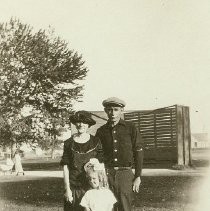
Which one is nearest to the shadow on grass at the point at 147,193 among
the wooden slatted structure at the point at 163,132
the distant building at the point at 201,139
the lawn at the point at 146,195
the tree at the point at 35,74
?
the lawn at the point at 146,195

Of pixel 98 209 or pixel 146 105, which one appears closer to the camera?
pixel 98 209

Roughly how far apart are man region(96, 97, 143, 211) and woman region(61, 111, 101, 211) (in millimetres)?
102

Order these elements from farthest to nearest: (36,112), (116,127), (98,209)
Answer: (36,112) → (116,127) → (98,209)

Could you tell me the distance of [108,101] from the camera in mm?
3482

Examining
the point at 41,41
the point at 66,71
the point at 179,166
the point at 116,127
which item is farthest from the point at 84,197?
the point at 66,71

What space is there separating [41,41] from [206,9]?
136 inches

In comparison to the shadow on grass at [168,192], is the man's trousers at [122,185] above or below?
above

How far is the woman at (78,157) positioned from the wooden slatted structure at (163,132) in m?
2.41

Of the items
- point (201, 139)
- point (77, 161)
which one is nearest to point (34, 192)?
point (77, 161)

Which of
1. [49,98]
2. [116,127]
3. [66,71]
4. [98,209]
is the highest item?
[66,71]

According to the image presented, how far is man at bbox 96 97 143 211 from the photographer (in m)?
3.43

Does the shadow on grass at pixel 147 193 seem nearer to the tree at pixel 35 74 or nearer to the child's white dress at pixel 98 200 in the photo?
the tree at pixel 35 74

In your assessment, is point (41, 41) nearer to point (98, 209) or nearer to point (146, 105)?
point (146, 105)

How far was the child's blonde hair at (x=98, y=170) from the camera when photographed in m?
3.31
